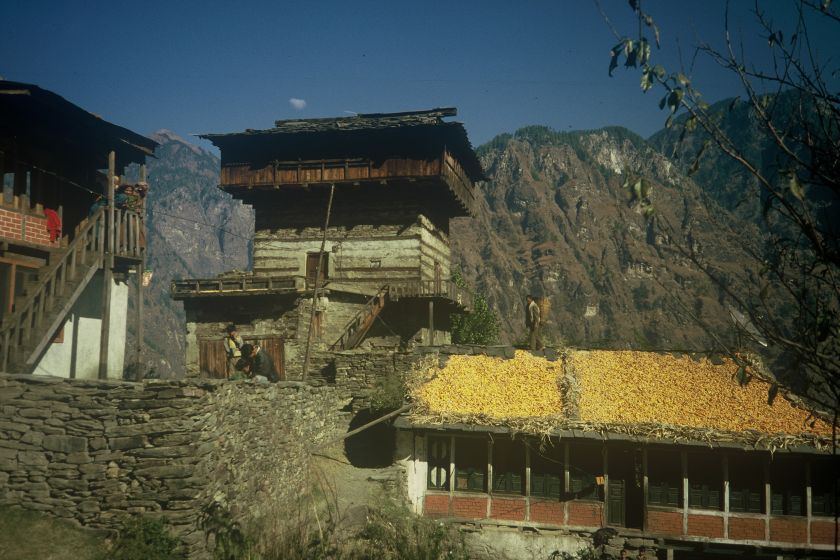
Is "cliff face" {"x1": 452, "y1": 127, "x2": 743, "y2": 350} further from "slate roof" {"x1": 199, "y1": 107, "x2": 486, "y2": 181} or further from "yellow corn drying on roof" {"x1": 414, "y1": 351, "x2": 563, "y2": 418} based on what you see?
"yellow corn drying on roof" {"x1": 414, "y1": 351, "x2": 563, "y2": 418}

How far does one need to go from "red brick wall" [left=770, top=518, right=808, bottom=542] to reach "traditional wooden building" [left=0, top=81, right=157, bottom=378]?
17.4m

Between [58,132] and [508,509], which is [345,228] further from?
[508,509]

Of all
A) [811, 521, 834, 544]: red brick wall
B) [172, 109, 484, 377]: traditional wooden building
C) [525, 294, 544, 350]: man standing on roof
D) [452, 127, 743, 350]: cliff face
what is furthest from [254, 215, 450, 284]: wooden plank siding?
[452, 127, 743, 350]: cliff face

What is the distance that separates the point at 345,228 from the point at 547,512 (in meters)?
18.1

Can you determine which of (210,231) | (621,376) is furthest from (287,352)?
(210,231)

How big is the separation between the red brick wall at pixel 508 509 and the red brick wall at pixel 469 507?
234mm

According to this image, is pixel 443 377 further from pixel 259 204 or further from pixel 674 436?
pixel 259 204

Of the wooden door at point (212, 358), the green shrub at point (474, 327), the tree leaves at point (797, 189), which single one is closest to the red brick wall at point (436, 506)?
the tree leaves at point (797, 189)

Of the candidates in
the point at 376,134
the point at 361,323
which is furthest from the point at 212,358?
the point at 376,134

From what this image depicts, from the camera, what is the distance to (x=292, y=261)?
28.7 metres

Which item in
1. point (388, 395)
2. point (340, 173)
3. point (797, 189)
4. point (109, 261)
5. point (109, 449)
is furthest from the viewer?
point (340, 173)

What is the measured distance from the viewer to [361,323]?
24.9 metres

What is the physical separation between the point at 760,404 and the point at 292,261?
21.4 meters

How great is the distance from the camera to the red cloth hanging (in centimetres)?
1577
